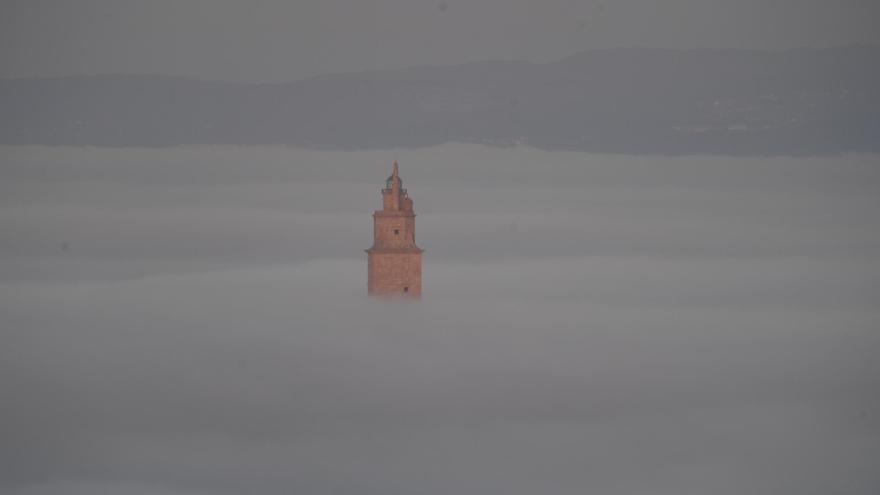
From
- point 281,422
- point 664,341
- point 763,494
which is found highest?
point 664,341

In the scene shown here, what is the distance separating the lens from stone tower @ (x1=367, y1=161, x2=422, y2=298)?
84.8m

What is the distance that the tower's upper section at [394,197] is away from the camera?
280ft

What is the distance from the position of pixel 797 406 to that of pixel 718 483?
10.9m

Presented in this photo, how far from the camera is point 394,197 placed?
85500 mm

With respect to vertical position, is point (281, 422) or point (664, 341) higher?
point (664, 341)

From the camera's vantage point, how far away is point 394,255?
8512cm

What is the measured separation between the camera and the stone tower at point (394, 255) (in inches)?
3337

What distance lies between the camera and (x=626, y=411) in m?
84.9

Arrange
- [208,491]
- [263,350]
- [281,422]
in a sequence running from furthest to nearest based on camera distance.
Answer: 1. [263,350]
2. [281,422]
3. [208,491]

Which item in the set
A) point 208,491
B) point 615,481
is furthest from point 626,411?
point 208,491

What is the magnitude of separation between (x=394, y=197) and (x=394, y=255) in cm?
200

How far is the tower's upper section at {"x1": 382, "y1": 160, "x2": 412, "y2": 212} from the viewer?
85.3 metres

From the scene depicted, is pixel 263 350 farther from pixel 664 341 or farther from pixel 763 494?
pixel 763 494

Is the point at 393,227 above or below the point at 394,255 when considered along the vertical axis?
above
